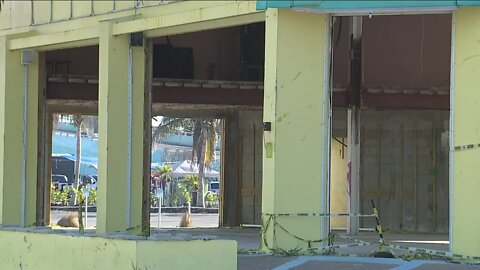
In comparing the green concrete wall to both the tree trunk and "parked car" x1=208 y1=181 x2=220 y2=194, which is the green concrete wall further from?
"parked car" x1=208 y1=181 x2=220 y2=194

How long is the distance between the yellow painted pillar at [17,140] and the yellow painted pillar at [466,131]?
1057cm

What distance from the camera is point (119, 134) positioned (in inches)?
629

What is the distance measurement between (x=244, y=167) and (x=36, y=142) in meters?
7.26

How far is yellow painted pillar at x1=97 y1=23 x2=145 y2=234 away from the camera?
51.8 ft

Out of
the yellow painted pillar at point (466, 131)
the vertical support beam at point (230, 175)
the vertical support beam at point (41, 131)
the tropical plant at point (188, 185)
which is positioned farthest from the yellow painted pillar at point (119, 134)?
the tropical plant at point (188, 185)

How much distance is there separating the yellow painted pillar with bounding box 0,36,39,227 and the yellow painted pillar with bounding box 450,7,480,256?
416 inches

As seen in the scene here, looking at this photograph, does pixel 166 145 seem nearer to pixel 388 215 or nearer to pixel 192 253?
pixel 388 215

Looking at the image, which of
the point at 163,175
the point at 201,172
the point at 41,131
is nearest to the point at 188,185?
the point at 201,172

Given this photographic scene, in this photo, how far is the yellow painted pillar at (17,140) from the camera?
712 inches

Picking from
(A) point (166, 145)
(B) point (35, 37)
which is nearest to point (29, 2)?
(B) point (35, 37)

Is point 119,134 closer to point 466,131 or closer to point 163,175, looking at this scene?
point 466,131

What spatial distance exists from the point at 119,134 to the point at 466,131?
23.9ft

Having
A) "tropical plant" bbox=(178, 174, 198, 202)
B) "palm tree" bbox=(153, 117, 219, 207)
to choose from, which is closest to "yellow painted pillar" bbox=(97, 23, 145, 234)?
"palm tree" bbox=(153, 117, 219, 207)

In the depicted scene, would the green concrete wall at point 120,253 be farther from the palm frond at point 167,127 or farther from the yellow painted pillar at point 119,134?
the palm frond at point 167,127
